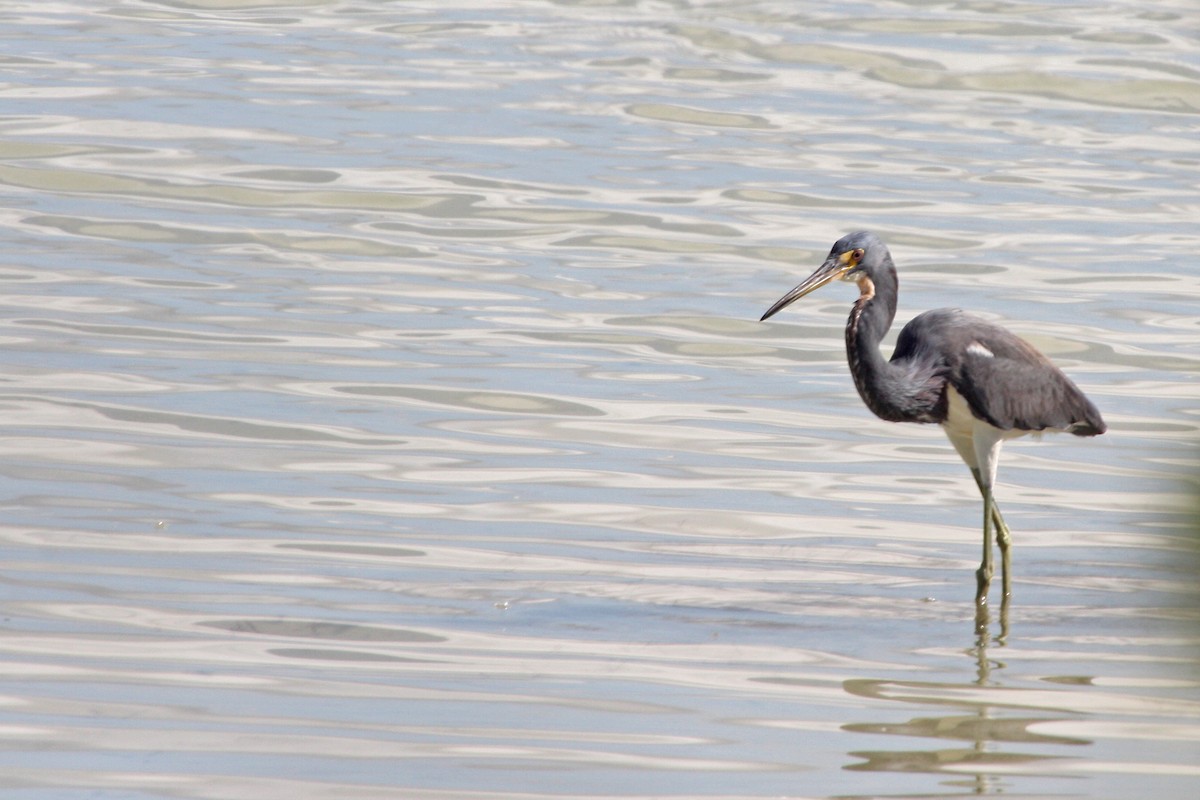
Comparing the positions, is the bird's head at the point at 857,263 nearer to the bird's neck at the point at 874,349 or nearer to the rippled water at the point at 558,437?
the bird's neck at the point at 874,349

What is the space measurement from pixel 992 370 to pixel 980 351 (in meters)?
0.10

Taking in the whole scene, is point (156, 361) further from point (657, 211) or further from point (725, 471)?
point (657, 211)

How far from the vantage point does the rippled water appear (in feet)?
18.5

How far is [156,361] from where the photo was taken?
11.5 m

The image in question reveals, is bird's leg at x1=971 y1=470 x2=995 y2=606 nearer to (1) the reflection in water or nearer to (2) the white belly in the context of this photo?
(2) the white belly

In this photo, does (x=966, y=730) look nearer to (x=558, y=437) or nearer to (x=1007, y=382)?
(x=1007, y=382)

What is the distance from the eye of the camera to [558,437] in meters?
10.4

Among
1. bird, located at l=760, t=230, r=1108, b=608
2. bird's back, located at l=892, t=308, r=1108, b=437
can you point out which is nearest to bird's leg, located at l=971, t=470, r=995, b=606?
bird, located at l=760, t=230, r=1108, b=608

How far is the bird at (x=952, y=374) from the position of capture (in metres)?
7.70

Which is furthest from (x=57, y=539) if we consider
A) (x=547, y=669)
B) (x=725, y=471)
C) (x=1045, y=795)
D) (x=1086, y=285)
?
(x=1086, y=285)

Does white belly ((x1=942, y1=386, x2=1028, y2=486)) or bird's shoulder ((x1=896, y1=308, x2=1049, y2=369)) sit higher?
bird's shoulder ((x1=896, y1=308, x2=1049, y2=369))

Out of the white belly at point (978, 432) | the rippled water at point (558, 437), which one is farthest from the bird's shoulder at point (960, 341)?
the rippled water at point (558, 437)

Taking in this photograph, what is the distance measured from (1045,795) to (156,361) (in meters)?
7.52

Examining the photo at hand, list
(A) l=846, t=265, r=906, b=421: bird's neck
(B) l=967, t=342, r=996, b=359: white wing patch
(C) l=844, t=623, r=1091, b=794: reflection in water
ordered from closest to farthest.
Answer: (C) l=844, t=623, r=1091, b=794: reflection in water < (A) l=846, t=265, r=906, b=421: bird's neck < (B) l=967, t=342, r=996, b=359: white wing patch
